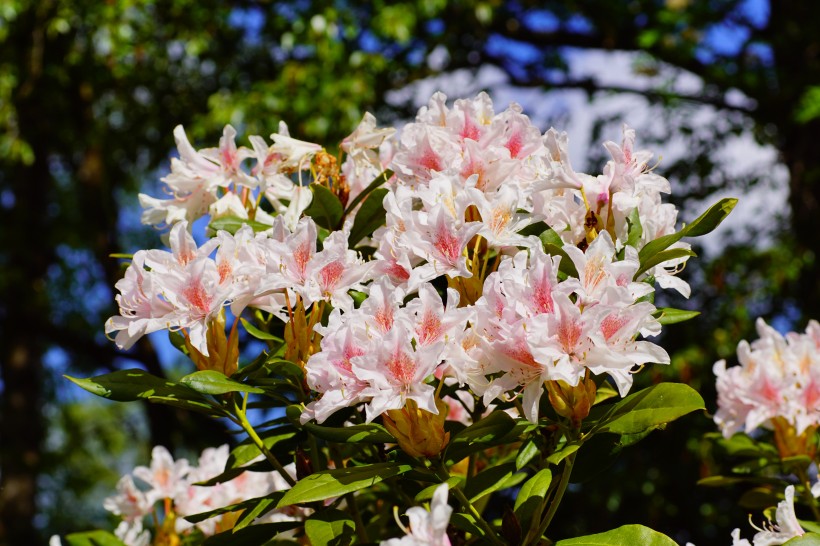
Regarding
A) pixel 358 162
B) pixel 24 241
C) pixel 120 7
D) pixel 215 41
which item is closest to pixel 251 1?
pixel 215 41

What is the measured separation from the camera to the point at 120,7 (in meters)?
5.01

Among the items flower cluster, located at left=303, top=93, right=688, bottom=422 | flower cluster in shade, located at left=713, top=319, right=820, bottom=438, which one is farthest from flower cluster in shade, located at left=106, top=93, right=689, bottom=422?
flower cluster in shade, located at left=713, top=319, right=820, bottom=438

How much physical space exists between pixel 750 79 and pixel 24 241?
5417 millimetres

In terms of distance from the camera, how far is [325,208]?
1163 mm

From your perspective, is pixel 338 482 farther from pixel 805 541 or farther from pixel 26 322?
pixel 26 322

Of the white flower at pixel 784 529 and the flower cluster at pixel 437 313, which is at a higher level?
the flower cluster at pixel 437 313

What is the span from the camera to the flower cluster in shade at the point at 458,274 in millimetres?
837

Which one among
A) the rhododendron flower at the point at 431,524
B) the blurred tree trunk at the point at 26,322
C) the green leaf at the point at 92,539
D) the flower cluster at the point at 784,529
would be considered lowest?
the blurred tree trunk at the point at 26,322

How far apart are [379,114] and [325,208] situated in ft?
15.1

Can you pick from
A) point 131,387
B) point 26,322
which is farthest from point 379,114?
point 131,387

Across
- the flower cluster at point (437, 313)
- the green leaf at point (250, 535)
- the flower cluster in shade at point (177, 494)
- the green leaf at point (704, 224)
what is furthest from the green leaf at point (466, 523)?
the flower cluster in shade at point (177, 494)

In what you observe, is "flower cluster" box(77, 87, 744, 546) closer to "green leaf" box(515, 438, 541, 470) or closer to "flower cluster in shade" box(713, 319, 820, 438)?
"green leaf" box(515, 438, 541, 470)

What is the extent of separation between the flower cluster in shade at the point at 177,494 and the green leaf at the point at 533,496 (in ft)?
2.20

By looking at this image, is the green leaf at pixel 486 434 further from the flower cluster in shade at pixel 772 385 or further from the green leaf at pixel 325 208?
the flower cluster in shade at pixel 772 385
